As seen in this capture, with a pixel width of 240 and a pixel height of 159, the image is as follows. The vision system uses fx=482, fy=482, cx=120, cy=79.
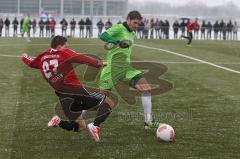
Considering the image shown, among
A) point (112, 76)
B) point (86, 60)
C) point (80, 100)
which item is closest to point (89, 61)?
point (86, 60)

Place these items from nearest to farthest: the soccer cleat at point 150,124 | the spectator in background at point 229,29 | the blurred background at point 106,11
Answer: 1. the soccer cleat at point 150,124
2. the spectator in background at point 229,29
3. the blurred background at point 106,11

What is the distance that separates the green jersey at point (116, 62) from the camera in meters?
7.97

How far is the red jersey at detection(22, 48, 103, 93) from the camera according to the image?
7.25m

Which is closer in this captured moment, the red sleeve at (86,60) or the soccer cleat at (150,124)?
the red sleeve at (86,60)

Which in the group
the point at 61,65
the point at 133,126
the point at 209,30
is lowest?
the point at 133,126

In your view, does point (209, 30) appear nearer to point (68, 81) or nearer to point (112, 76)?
point (112, 76)

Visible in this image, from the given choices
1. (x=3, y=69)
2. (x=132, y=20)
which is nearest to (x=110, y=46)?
(x=132, y=20)

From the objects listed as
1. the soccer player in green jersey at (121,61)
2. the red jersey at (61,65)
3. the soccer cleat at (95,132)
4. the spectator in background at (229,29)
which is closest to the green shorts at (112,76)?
the soccer player in green jersey at (121,61)

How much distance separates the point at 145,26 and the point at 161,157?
128 feet

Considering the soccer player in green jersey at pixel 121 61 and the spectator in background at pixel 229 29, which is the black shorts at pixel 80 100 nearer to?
the soccer player in green jersey at pixel 121 61

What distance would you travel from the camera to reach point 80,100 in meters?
7.67

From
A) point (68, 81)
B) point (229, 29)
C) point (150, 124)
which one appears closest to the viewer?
point (68, 81)

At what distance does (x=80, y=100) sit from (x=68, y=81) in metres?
0.37

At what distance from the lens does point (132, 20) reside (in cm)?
804
